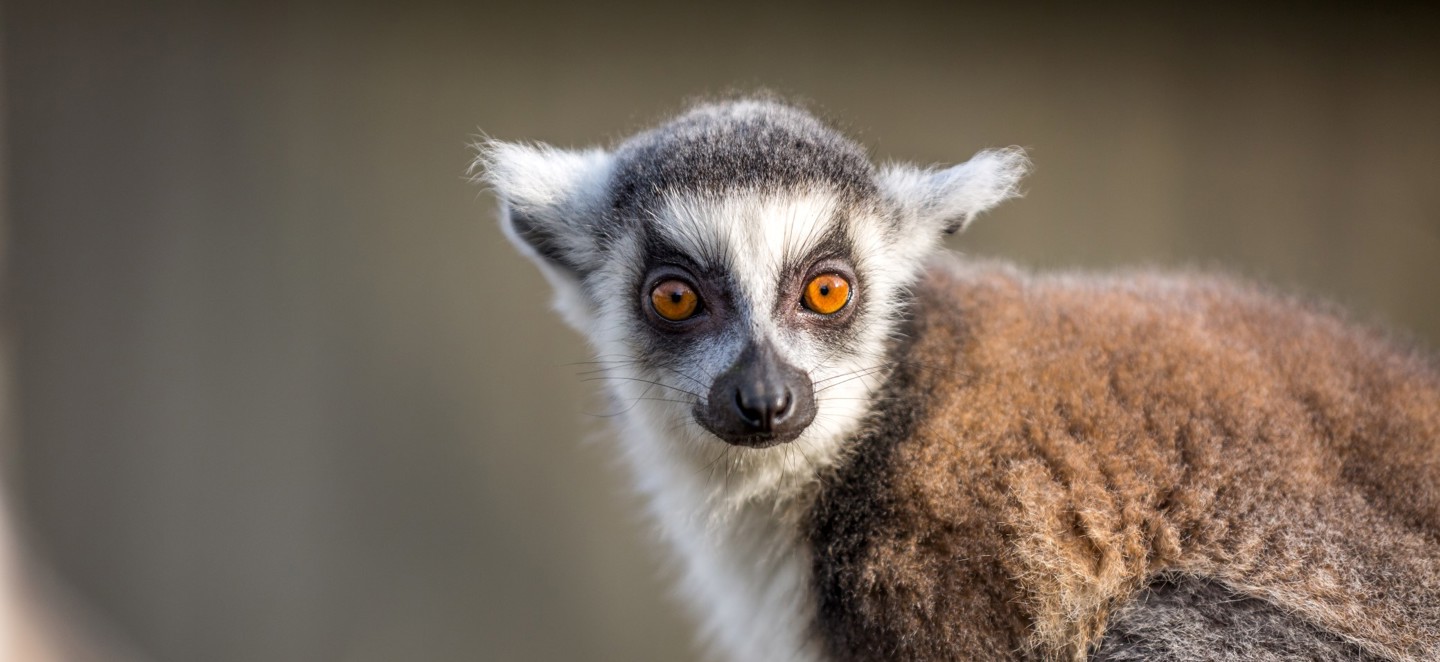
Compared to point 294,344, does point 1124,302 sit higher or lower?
higher

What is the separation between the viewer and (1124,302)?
8.14ft

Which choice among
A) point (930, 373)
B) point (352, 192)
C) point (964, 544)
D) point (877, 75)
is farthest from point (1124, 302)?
point (352, 192)

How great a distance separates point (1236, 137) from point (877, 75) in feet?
5.27

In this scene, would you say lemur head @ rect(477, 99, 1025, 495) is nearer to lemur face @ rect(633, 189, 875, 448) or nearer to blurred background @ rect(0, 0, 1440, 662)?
lemur face @ rect(633, 189, 875, 448)

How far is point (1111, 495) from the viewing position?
202 cm

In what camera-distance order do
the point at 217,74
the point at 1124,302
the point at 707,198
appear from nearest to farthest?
→ 1. the point at 707,198
2. the point at 1124,302
3. the point at 217,74

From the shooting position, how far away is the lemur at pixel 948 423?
6.45 feet

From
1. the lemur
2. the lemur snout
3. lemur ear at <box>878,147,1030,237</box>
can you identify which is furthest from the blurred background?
the lemur snout

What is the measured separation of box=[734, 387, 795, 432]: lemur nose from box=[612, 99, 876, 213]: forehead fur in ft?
1.56

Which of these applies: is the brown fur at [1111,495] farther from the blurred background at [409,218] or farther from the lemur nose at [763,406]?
the blurred background at [409,218]

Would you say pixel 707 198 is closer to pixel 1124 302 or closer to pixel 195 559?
pixel 1124 302

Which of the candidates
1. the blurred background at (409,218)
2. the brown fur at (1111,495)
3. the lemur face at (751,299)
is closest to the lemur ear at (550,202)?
the lemur face at (751,299)

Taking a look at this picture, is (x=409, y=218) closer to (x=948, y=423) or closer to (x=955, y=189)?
(x=955, y=189)

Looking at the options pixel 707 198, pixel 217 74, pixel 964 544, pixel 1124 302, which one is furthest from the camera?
pixel 217 74
